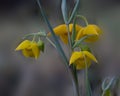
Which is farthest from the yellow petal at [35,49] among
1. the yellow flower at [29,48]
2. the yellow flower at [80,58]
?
the yellow flower at [80,58]

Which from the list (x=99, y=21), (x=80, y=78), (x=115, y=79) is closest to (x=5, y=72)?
(x=80, y=78)

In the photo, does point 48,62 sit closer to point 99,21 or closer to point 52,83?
point 52,83

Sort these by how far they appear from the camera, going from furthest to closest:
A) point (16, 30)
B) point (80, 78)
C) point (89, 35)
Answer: point (16, 30)
point (80, 78)
point (89, 35)

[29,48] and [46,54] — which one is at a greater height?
[29,48]

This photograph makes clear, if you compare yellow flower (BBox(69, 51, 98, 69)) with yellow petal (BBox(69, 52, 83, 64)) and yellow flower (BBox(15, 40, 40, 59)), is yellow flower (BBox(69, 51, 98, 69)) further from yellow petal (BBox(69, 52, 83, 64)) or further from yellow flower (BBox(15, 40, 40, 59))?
yellow flower (BBox(15, 40, 40, 59))

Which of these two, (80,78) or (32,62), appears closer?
(80,78)

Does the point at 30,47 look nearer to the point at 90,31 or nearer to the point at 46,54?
the point at 90,31

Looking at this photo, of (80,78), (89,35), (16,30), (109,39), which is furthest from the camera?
(16,30)

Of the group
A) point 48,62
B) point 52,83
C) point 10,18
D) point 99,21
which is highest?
point 10,18

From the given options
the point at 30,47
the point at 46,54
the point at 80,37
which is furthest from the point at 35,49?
the point at 46,54
